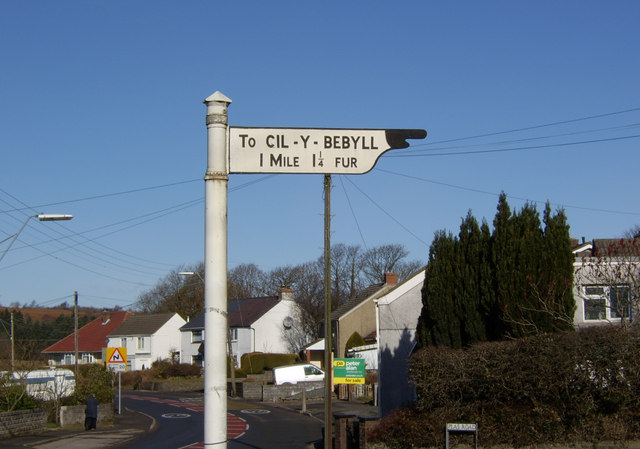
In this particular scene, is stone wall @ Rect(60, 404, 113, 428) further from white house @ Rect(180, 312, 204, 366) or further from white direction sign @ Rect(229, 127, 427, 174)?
white house @ Rect(180, 312, 204, 366)

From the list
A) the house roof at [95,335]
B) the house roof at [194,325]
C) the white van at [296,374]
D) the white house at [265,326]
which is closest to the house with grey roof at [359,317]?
the white van at [296,374]

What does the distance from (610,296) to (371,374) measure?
23.1 metres

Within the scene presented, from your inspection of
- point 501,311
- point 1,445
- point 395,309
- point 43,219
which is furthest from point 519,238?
point 1,445

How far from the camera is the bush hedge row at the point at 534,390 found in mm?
14094

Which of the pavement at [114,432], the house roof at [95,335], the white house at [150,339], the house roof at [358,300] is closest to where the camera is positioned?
the pavement at [114,432]

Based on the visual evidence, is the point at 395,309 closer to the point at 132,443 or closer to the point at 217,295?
the point at 132,443

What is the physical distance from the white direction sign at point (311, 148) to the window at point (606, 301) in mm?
12433

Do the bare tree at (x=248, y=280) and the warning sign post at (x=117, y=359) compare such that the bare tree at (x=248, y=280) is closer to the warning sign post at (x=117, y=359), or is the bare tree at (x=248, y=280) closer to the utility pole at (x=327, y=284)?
the warning sign post at (x=117, y=359)

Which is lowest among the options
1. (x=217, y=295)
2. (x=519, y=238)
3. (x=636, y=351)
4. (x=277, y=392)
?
(x=277, y=392)

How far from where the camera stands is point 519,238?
56.7ft

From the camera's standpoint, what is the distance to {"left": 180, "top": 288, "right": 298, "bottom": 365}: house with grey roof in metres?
64.5

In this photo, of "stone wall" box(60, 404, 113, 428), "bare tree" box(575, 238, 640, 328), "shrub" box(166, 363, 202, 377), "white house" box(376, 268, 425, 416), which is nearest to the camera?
"bare tree" box(575, 238, 640, 328)

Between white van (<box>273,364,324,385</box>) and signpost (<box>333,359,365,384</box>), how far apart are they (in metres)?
20.2

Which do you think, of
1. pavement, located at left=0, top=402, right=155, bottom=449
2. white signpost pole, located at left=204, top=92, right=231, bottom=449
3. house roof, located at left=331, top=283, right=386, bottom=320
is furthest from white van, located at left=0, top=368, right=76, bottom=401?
white signpost pole, located at left=204, top=92, right=231, bottom=449
